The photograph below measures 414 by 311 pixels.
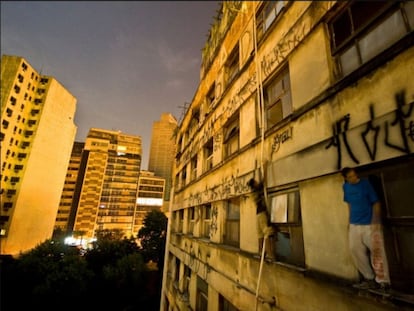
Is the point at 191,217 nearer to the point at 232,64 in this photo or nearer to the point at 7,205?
the point at 232,64

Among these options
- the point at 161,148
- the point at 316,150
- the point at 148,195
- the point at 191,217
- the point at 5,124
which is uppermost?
the point at 161,148

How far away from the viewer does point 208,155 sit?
1141 centimetres

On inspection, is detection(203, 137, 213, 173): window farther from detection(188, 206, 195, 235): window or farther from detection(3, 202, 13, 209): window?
detection(3, 202, 13, 209): window

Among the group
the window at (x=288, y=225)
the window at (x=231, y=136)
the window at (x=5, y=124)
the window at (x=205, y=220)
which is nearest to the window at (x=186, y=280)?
the window at (x=205, y=220)

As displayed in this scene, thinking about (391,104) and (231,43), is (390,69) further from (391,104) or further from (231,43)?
(231,43)

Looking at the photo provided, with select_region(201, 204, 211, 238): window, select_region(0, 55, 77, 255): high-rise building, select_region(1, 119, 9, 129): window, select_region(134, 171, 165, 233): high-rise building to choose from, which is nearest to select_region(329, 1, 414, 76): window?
select_region(201, 204, 211, 238): window

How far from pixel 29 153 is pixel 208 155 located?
53.6 metres

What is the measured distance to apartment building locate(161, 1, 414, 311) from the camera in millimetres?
2871

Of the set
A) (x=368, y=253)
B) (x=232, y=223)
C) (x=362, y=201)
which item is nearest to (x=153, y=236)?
(x=232, y=223)

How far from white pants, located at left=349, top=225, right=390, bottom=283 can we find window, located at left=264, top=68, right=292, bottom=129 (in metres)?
3.21

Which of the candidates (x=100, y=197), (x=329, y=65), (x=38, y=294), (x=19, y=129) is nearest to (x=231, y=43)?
(x=329, y=65)

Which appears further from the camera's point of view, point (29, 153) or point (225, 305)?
point (29, 153)

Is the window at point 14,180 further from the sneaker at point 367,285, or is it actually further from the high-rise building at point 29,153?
the sneaker at point 367,285

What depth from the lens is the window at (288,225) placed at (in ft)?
14.4
